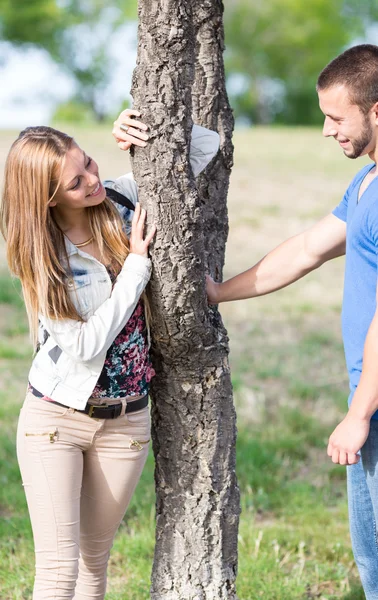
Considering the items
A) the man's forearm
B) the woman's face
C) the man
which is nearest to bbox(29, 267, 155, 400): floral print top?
the woman's face

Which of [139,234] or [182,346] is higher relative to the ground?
[139,234]

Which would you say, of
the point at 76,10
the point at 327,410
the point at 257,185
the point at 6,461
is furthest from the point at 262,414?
the point at 76,10

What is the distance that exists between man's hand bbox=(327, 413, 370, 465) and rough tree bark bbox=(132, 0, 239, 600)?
633 millimetres

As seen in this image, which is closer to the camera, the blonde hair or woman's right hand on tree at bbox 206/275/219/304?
the blonde hair

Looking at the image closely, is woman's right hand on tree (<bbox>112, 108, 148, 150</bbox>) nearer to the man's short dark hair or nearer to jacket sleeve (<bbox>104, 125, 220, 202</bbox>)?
jacket sleeve (<bbox>104, 125, 220, 202</bbox>)

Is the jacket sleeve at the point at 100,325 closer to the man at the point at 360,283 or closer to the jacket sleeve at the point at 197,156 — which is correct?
the jacket sleeve at the point at 197,156

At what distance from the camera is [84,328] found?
2562 mm

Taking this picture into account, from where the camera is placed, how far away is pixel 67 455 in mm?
2674

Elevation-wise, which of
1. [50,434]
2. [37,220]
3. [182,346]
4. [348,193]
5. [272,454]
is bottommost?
[272,454]

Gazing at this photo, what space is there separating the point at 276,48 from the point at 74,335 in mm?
42438

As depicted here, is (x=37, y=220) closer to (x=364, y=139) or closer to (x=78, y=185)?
(x=78, y=185)

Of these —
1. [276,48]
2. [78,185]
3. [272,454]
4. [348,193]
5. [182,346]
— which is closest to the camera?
[78,185]

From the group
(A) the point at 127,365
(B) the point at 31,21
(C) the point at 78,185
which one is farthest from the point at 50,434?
(B) the point at 31,21

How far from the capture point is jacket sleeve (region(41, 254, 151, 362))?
2.55m
